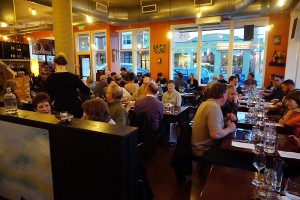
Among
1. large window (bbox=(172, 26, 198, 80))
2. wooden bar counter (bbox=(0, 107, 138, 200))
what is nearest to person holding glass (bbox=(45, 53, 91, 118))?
wooden bar counter (bbox=(0, 107, 138, 200))

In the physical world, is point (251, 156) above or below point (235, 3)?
below

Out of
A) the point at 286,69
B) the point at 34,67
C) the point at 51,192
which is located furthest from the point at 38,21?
the point at 51,192

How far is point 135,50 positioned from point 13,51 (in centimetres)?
507

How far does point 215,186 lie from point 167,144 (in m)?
2.85

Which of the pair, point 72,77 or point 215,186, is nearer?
point 215,186

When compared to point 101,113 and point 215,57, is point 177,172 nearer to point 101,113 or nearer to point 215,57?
point 101,113

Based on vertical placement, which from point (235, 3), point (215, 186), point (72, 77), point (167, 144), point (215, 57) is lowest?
point (167, 144)

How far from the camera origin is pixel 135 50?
Result: 10.6 meters

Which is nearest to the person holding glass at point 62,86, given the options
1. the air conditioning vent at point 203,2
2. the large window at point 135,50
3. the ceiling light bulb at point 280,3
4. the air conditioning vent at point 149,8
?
the air conditioning vent at point 203,2

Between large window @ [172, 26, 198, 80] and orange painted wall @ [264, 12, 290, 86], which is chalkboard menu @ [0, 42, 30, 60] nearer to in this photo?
large window @ [172, 26, 198, 80]

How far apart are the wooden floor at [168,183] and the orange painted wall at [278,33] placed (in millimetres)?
6114

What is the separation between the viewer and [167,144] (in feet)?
13.9

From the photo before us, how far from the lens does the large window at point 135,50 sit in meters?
10.3

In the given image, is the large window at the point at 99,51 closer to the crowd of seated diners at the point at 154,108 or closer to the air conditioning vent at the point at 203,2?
the air conditioning vent at the point at 203,2
